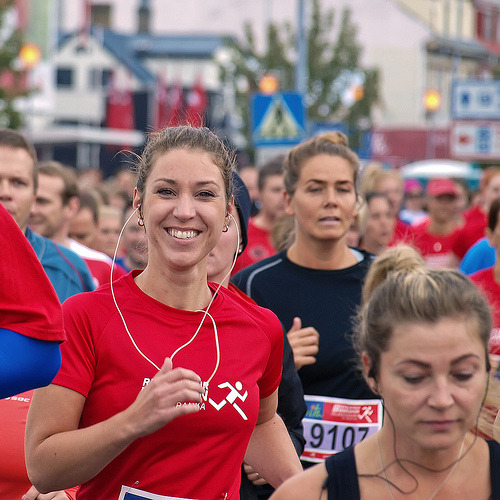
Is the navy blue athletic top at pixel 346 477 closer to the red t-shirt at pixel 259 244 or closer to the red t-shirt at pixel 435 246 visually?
the red t-shirt at pixel 259 244

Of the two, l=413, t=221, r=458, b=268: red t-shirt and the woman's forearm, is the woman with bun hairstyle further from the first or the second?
l=413, t=221, r=458, b=268: red t-shirt

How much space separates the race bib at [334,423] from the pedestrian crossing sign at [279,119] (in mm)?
8079

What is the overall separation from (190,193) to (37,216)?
3.51 m

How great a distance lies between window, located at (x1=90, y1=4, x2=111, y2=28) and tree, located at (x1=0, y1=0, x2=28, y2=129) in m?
48.7

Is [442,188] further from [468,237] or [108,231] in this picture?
[108,231]

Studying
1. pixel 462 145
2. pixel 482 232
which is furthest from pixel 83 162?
pixel 482 232

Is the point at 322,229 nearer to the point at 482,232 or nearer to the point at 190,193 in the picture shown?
the point at 190,193

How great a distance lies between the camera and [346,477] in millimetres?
2596

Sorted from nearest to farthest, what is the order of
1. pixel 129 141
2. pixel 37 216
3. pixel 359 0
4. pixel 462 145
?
1. pixel 37 216
2. pixel 462 145
3. pixel 129 141
4. pixel 359 0

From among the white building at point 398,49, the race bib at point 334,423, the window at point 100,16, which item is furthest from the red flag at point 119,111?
the race bib at point 334,423

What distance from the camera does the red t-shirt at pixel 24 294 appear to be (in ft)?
8.97

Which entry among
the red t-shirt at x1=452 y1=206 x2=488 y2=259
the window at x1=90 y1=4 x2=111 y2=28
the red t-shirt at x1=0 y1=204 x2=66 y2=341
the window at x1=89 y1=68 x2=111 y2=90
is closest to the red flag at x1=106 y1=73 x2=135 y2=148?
the window at x1=89 y1=68 x2=111 y2=90

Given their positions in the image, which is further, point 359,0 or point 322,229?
point 359,0

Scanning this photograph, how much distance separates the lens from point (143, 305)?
3225 millimetres
